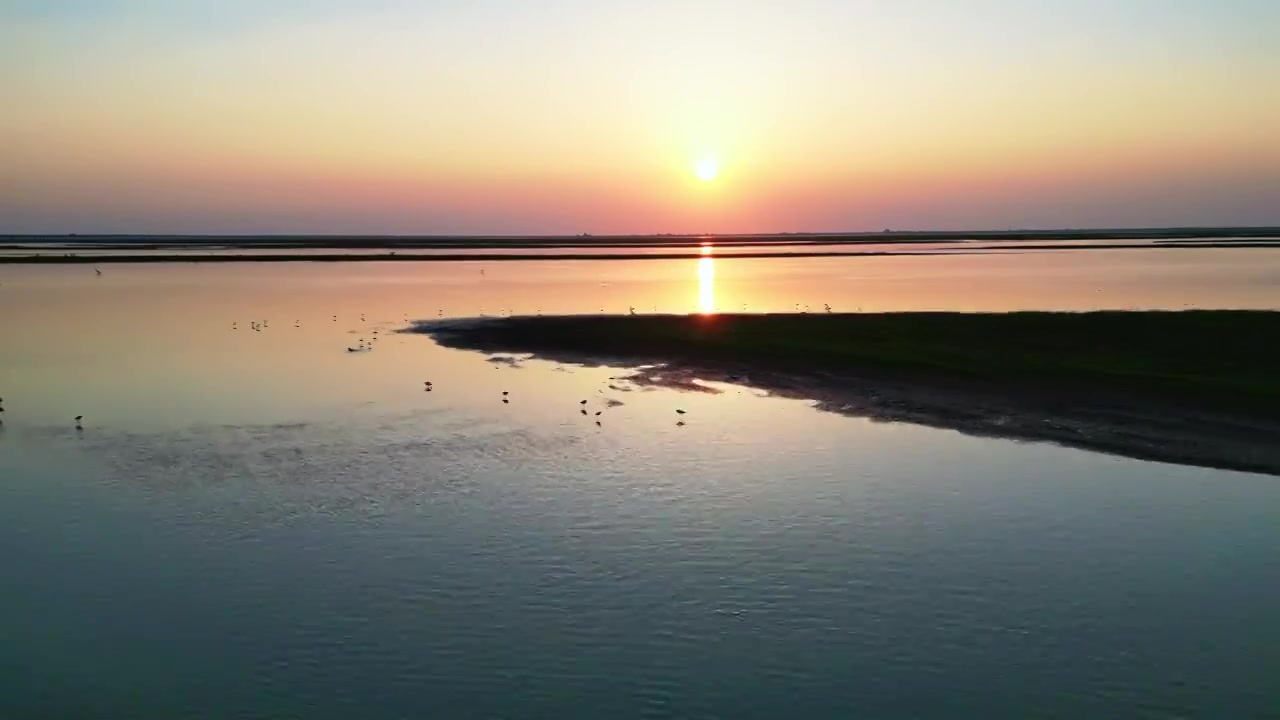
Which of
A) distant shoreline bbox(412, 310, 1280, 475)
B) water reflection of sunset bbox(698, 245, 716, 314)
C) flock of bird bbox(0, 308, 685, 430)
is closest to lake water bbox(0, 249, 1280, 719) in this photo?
flock of bird bbox(0, 308, 685, 430)

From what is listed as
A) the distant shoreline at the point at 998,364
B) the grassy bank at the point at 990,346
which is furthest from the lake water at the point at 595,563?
the grassy bank at the point at 990,346

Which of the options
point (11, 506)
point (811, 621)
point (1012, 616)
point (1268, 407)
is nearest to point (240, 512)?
point (11, 506)

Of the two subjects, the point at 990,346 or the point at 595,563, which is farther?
the point at 990,346

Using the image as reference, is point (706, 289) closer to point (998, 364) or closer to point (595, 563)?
point (998, 364)

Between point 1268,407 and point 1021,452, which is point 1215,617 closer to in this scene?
point 1021,452

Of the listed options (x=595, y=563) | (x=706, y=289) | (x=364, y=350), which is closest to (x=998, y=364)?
(x=595, y=563)

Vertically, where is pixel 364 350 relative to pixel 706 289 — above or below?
below
